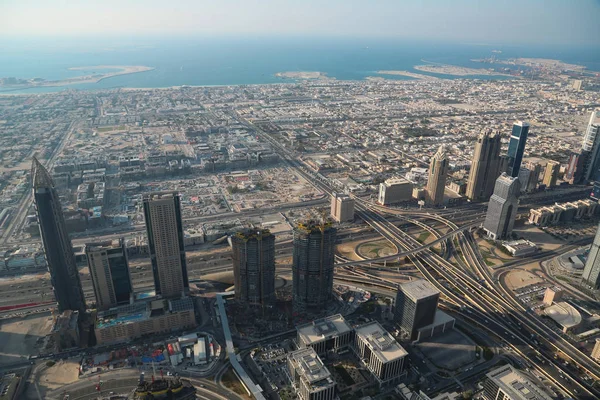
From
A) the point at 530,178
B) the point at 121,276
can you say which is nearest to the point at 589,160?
the point at 530,178

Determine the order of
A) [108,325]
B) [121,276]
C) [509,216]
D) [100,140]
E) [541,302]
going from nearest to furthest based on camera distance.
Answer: [108,325] < [121,276] < [541,302] < [509,216] < [100,140]

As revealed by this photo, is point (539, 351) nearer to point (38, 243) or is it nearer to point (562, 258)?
point (562, 258)

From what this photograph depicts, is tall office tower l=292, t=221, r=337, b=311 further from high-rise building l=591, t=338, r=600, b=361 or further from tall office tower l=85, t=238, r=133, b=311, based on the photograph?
high-rise building l=591, t=338, r=600, b=361

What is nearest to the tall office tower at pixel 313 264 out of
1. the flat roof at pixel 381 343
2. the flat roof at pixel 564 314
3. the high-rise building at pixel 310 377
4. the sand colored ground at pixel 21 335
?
the flat roof at pixel 381 343

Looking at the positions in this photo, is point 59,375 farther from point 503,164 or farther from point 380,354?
point 503,164

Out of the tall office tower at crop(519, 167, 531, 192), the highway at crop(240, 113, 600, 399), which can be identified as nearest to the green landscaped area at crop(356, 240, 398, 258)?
the highway at crop(240, 113, 600, 399)
